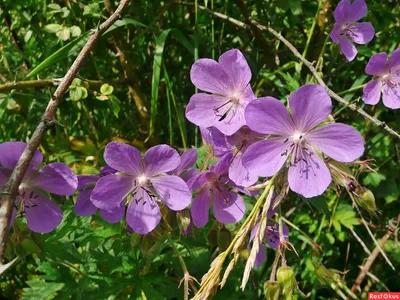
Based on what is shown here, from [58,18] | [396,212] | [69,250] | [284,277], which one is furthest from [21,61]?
[396,212]

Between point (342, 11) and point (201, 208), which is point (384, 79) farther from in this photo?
point (201, 208)

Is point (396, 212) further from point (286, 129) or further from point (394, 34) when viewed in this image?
point (286, 129)

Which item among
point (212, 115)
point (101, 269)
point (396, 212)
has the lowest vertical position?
point (396, 212)

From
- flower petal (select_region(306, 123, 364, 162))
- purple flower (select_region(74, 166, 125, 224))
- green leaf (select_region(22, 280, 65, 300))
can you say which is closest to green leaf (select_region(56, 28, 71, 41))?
purple flower (select_region(74, 166, 125, 224))

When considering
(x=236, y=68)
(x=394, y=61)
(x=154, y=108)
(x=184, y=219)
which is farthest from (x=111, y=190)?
(x=394, y=61)

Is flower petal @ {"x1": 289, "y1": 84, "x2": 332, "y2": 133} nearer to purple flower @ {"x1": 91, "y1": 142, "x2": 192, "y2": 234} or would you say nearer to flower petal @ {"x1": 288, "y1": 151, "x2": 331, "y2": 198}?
flower petal @ {"x1": 288, "y1": 151, "x2": 331, "y2": 198}

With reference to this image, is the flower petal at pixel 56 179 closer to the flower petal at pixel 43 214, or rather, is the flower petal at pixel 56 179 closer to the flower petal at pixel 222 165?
the flower petal at pixel 43 214
